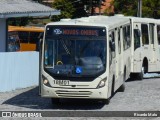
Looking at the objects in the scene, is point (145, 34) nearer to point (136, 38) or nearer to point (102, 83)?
point (136, 38)

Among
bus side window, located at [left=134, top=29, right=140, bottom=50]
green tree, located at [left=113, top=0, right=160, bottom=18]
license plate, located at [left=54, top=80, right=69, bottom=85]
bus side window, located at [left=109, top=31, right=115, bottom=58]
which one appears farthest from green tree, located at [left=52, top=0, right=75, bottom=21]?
license plate, located at [left=54, top=80, right=69, bottom=85]

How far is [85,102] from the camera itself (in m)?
19.1

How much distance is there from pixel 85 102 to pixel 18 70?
4.89 metres

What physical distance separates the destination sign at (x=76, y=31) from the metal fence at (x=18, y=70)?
15.8 feet

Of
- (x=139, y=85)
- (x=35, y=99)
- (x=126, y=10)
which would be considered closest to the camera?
(x=35, y=99)

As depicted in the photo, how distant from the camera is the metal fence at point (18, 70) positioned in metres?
Result: 22.1

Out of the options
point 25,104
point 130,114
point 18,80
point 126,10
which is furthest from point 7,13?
point 126,10

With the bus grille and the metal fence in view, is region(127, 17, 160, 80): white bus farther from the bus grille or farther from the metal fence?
the bus grille

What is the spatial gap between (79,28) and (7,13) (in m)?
9.56

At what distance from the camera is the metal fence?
2206 cm

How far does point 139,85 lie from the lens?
24.7 metres

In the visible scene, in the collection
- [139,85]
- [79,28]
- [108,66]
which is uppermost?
[79,28]

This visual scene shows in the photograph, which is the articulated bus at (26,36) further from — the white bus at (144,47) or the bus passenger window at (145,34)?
the bus passenger window at (145,34)

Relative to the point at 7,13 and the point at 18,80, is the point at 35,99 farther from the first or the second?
the point at 7,13
